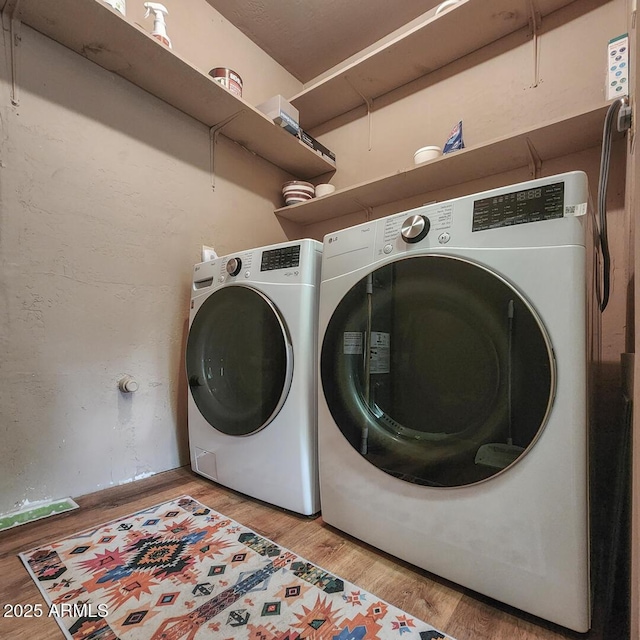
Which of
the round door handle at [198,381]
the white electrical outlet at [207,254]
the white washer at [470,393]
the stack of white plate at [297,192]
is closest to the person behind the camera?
the white washer at [470,393]

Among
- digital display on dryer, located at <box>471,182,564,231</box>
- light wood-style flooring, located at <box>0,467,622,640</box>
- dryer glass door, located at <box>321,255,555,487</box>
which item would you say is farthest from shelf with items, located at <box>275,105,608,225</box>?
light wood-style flooring, located at <box>0,467,622,640</box>

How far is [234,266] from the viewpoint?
1.30 metres

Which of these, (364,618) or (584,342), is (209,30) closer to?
(584,342)

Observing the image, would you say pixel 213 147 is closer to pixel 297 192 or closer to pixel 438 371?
pixel 297 192

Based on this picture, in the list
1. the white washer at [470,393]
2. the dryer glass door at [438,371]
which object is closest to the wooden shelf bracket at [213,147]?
the white washer at [470,393]

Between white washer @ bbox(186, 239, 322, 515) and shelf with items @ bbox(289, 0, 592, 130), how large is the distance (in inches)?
44.9

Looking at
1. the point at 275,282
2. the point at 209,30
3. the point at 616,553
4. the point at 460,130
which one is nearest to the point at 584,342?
the point at 616,553

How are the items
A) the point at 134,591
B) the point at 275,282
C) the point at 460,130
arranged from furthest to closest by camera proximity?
the point at 460,130 < the point at 275,282 < the point at 134,591

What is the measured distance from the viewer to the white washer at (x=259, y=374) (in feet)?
3.58

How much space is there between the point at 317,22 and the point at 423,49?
24.4 inches

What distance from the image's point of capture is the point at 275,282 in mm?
1171

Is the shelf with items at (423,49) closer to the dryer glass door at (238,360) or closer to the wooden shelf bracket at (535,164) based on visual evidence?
the wooden shelf bracket at (535,164)

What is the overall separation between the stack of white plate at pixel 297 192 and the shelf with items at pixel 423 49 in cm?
45

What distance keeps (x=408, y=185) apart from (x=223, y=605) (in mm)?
1650
